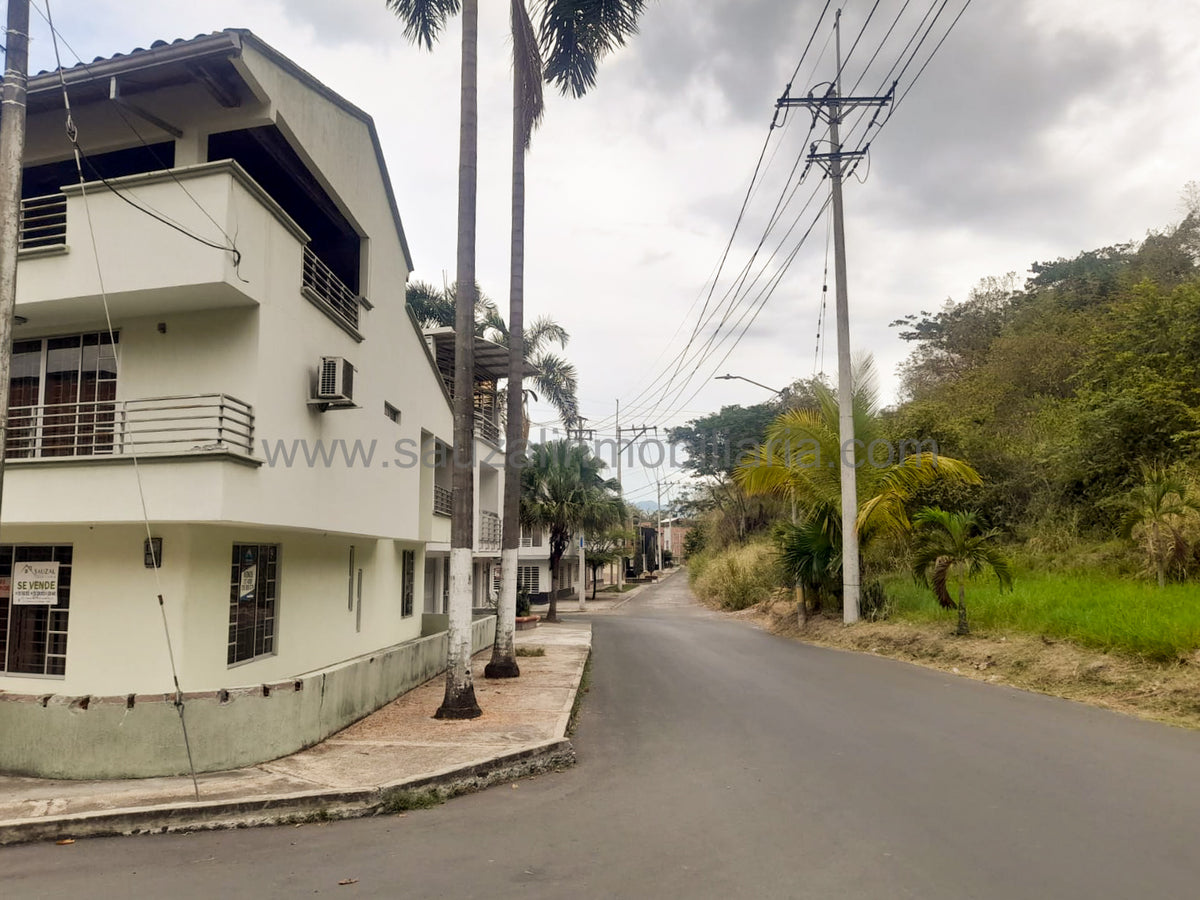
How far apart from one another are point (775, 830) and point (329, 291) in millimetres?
9681

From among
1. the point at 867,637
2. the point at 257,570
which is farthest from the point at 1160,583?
the point at 257,570

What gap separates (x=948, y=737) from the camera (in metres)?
→ 8.65

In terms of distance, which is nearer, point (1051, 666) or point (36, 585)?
point (36, 585)

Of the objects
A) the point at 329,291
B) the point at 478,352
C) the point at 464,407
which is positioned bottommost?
the point at 464,407

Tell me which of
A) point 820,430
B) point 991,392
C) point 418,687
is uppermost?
point 991,392

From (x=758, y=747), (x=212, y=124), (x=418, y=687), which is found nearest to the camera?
(x=758, y=747)

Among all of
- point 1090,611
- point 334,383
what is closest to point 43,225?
point 334,383

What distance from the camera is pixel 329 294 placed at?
12250 millimetres

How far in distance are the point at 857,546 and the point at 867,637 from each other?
2.45m

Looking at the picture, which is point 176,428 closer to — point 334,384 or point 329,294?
point 334,384

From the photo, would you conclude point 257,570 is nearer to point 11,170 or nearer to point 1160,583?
point 11,170

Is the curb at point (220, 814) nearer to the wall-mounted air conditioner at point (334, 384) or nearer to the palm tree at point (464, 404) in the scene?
the palm tree at point (464, 404)

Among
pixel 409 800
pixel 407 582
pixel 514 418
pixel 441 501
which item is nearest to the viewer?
pixel 409 800

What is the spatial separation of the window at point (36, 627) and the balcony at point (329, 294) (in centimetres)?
445
